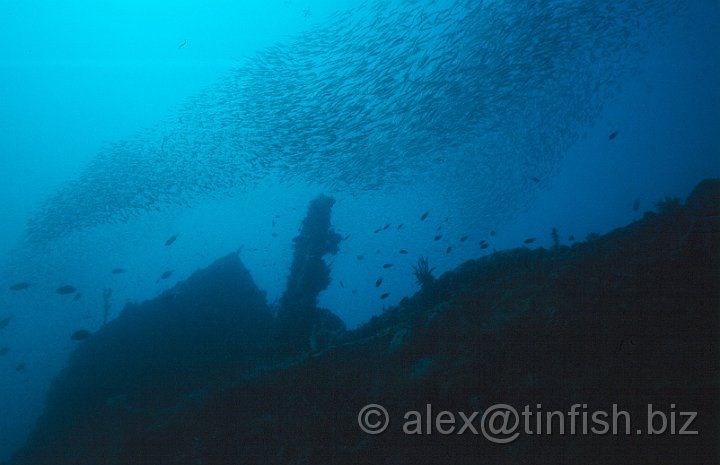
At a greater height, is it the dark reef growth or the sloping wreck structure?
the dark reef growth

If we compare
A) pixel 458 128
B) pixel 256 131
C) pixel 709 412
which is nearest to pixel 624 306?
pixel 709 412

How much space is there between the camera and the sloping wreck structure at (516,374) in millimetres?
4090

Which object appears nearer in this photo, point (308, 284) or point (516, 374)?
point (516, 374)

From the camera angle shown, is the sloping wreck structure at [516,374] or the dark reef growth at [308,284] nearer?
the sloping wreck structure at [516,374]

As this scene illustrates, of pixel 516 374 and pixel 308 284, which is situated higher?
pixel 308 284

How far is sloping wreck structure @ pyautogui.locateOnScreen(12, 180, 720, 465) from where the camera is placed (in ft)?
13.4

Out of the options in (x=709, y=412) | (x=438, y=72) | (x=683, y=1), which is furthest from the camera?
(x=438, y=72)

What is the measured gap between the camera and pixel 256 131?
52.1 ft

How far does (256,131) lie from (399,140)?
6.77 meters

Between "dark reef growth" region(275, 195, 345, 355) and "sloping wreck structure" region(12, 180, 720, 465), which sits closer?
"sloping wreck structure" region(12, 180, 720, 465)

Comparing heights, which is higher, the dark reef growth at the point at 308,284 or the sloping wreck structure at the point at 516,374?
the dark reef growth at the point at 308,284

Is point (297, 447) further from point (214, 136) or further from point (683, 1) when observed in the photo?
point (683, 1)

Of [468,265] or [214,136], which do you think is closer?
[468,265]

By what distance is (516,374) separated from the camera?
4992 millimetres
